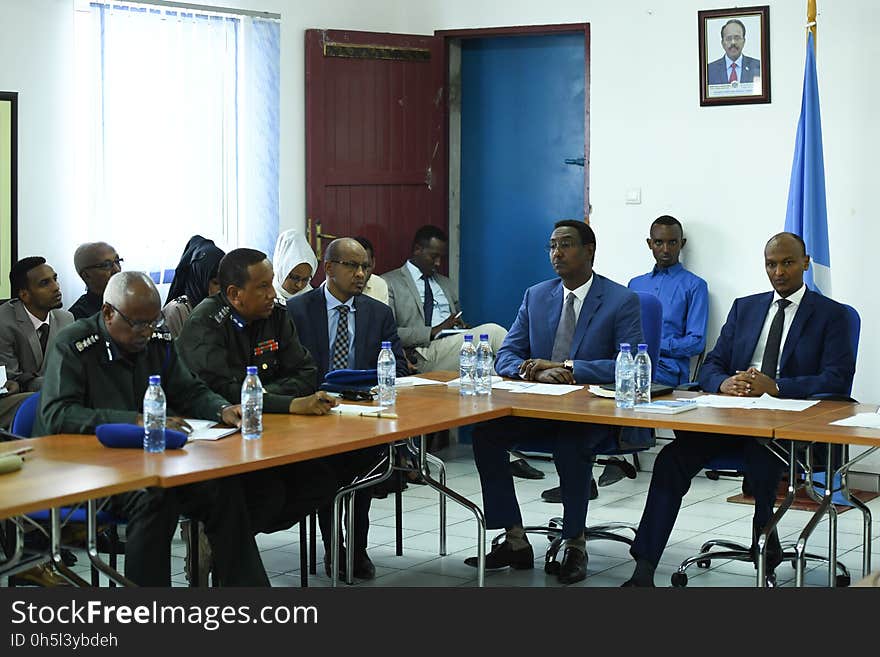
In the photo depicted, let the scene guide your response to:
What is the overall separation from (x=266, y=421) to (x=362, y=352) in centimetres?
117

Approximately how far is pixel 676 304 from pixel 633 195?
2.31ft

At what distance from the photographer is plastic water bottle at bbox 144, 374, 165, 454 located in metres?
3.89

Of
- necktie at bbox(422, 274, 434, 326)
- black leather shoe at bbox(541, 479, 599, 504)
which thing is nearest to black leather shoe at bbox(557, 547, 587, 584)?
black leather shoe at bbox(541, 479, 599, 504)

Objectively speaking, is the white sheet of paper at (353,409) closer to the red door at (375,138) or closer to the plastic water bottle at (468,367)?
the plastic water bottle at (468,367)

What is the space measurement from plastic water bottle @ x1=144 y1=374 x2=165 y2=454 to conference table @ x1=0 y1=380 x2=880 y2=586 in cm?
4

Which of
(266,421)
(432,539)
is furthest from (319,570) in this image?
(266,421)

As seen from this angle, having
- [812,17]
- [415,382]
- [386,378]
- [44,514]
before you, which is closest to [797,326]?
[415,382]

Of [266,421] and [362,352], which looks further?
[362,352]

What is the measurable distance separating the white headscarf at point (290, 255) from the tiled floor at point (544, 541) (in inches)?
52.5

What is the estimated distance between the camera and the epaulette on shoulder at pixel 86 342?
13.9ft

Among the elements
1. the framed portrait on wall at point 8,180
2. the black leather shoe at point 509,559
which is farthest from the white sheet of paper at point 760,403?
the framed portrait on wall at point 8,180

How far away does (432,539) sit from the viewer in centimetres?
588

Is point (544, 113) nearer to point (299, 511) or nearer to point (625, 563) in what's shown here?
point (625, 563)

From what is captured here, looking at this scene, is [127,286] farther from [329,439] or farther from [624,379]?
[624,379]
